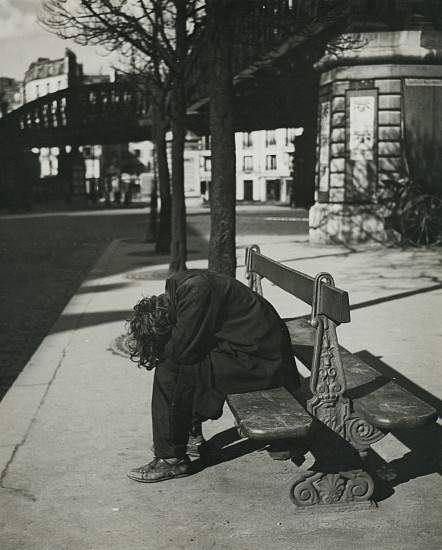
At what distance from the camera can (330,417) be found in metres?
3.97

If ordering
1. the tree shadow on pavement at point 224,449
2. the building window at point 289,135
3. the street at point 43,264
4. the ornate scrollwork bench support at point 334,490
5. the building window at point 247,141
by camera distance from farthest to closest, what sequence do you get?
the building window at point 247,141 < the building window at point 289,135 < the street at point 43,264 < the tree shadow on pavement at point 224,449 < the ornate scrollwork bench support at point 334,490

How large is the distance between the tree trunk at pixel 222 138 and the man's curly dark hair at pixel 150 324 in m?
3.61

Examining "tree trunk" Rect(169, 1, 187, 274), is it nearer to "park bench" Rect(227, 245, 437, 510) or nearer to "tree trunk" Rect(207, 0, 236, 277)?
"tree trunk" Rect(207, 0, 236, 277)

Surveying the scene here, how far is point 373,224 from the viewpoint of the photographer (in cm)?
1770

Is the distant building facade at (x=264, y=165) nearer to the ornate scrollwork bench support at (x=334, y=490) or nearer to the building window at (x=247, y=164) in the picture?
the building window at (x=247, y=164)

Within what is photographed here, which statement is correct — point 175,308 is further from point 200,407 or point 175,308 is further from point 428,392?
point 428,392

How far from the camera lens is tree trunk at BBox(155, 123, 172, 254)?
645 inches

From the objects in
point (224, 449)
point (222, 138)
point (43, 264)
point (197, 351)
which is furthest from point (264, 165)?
point (197, 351)

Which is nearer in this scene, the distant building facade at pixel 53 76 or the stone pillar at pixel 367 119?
the stone pillar at pixel 367 119

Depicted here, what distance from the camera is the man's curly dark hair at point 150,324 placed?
392 cm

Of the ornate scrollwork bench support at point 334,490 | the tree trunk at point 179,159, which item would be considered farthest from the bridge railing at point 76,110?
the ornate scrollwork bench support at point 334,490

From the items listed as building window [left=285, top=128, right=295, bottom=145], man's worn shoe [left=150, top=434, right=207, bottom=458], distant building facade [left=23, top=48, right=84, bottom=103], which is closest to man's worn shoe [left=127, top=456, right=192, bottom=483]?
man's worn shoe [left=150, top=434, right=207, bottom=458]

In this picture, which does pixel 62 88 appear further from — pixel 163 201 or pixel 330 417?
pixel 330 417

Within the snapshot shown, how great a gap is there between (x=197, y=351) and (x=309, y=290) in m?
0.70
